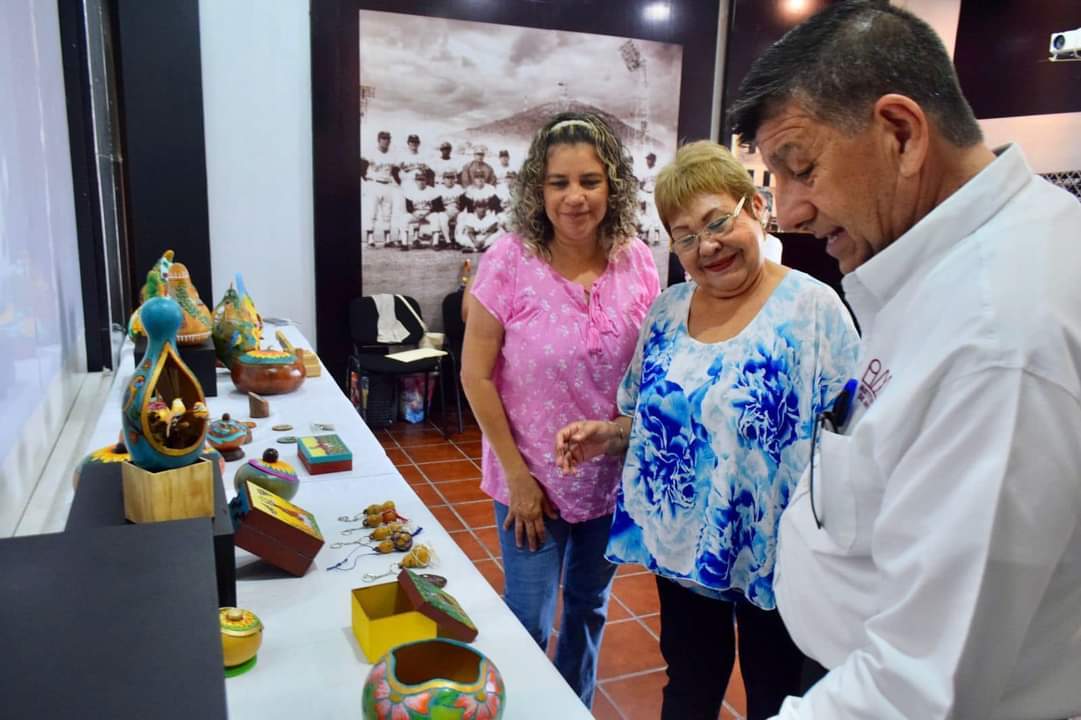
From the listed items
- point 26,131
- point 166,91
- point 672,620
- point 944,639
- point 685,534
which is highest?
point 166,91

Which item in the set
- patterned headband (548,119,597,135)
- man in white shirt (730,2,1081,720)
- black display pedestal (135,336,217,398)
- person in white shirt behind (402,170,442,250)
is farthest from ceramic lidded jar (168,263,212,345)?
person in white shirt behind (402,170,442,250)

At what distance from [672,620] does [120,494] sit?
1.02 m

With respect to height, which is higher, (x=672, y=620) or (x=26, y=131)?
(x=26, y=131)

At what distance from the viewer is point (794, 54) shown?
833 millimetres

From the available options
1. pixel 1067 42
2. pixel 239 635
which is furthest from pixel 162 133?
pixel 1067 42

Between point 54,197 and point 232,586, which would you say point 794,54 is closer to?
point 232,586

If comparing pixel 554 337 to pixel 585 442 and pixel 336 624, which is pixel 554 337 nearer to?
pixel 585 442

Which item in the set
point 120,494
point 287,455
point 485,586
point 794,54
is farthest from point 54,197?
point 794,54

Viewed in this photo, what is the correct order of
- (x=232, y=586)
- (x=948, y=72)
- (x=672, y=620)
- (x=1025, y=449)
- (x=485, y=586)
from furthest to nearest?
(x=672, y=620), (x=485, y=586), (x=232, y=586), (x=948, y=72), (x=1025, y=449)

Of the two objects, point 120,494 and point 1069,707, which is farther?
point 120,494

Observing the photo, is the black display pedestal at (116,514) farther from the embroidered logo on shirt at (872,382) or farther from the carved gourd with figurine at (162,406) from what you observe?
the embroidered logo on shirt at (872,382)

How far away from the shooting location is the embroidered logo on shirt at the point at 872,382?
86 cm

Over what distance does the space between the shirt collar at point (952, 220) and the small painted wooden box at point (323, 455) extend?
1407 millimetres

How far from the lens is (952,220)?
2.51ft
